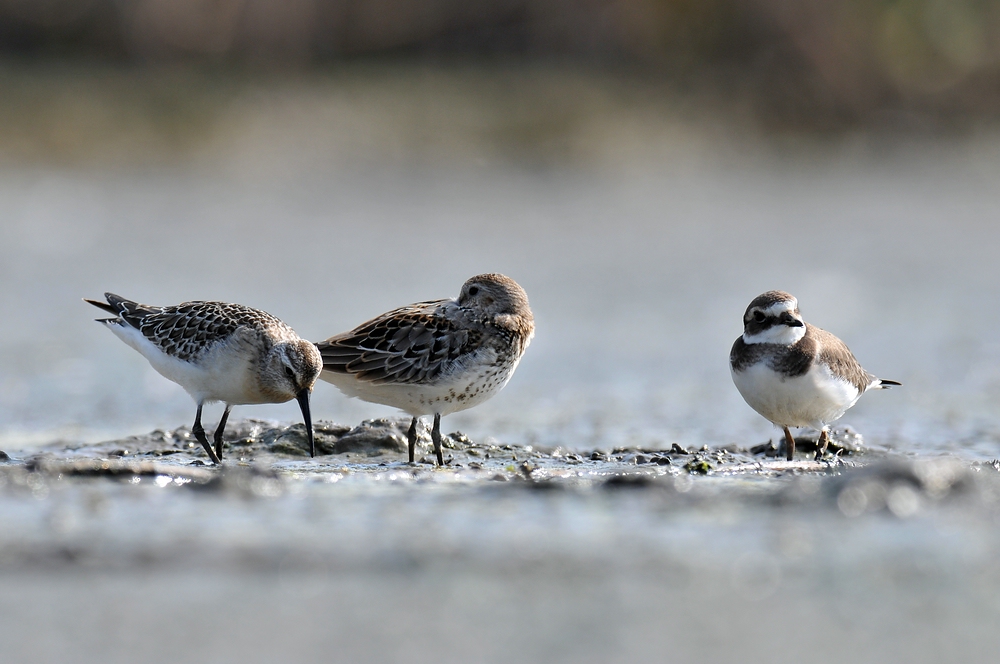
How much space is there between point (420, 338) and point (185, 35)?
1717 cm

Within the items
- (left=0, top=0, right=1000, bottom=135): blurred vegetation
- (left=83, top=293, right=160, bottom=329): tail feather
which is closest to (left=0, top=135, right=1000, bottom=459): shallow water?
(left=83, top=293, right=160, bottom=329): tail feather

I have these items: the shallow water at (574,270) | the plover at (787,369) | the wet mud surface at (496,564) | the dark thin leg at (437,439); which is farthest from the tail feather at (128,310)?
the plover at (787,369)

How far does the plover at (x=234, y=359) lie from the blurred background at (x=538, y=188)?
147 centimetres

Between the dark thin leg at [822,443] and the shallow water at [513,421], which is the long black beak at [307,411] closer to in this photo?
the shallow water at [513,421]

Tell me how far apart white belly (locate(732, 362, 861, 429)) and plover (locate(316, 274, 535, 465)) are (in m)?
1.37

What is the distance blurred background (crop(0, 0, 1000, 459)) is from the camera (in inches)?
395

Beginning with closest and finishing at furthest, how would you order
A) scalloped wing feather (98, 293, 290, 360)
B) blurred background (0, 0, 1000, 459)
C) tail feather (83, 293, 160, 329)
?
scalloped wing feather (98, 293, 290, 360) < tail feather (83, 293, 160, 329) < blurred background (0, 0, 1000, 459)

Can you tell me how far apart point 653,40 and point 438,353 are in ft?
60.6

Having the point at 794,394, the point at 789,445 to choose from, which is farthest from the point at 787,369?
the point at 789,445

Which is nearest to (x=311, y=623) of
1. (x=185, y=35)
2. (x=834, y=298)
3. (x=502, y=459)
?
(x=502, y=459)

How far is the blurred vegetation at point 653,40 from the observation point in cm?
2252

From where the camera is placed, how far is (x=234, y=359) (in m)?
6.86

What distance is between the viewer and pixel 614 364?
10.8 metres

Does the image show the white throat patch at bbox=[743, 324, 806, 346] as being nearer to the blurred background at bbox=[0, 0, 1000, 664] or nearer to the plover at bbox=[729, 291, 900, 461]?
the plover at bbox=[729, 291, 900, 461]
